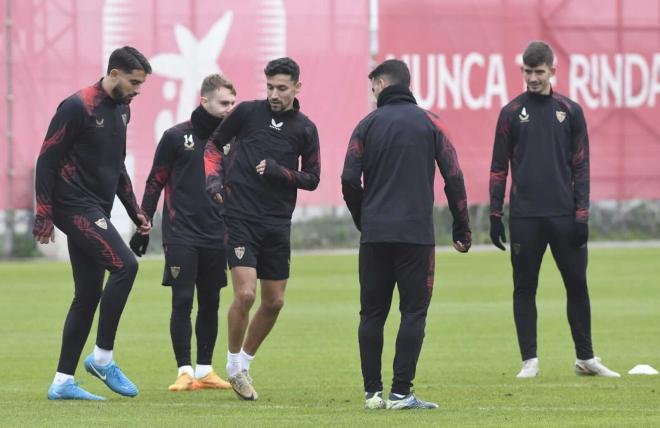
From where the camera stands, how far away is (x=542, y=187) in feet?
37.5

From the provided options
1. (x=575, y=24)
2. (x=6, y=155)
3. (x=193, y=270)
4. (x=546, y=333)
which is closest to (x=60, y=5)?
(x=6, y=155)

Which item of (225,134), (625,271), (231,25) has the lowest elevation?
(625,271)

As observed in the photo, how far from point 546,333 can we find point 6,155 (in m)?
18.9

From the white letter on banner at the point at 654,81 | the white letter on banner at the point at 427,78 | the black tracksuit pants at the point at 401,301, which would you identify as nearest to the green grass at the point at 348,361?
the black tracksuit pants at the point at 401,301

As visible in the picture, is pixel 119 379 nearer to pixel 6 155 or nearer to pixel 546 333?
pixel 546 333

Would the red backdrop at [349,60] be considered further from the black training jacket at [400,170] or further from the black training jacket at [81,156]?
the black training jacket at [400,170]

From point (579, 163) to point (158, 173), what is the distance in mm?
2971

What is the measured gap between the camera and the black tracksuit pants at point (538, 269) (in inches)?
452

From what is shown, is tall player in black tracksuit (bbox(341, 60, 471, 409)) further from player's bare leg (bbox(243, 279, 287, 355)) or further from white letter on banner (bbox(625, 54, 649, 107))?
white letter on banner (bbox(625, 54, 649, 107))

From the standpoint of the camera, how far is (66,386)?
32.9 feet

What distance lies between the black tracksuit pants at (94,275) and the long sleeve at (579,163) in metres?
3.35

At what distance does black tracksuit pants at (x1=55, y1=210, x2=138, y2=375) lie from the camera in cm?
986

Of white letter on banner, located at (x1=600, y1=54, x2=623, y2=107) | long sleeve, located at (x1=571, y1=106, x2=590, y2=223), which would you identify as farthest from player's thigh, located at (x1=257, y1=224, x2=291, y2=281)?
white letter on banner, located at (x1=600, y1=54, x2=623, y2=107)

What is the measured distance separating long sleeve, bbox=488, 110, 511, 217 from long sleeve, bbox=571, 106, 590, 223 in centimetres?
46
